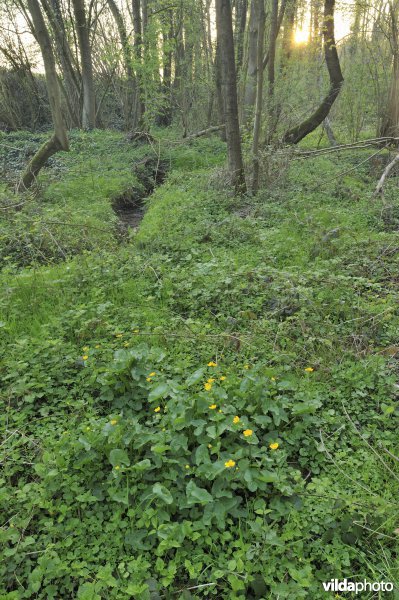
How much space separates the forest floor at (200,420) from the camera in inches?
73.8

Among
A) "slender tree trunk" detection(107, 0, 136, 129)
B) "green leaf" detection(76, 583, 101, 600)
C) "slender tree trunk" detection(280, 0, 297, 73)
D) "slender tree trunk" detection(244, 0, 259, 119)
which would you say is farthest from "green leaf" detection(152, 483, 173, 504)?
"slender tree trunk" detection(107, 0, 136, 129)

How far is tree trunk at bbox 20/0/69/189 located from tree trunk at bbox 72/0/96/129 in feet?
25.8

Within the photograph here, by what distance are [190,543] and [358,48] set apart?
17.5 m

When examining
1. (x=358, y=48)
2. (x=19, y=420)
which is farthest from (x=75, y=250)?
(x=358, y=48)

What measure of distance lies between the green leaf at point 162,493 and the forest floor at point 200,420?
15 mm

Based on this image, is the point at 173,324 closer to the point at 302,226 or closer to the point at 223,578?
the point at 223,578

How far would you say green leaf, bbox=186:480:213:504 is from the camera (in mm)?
1998

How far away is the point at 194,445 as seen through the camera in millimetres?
2396

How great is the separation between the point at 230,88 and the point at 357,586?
296 inches

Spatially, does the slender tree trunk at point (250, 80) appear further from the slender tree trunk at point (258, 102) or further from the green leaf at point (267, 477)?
the green leaf at point (267, 477)

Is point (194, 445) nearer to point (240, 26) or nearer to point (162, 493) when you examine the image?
point (162, 493)

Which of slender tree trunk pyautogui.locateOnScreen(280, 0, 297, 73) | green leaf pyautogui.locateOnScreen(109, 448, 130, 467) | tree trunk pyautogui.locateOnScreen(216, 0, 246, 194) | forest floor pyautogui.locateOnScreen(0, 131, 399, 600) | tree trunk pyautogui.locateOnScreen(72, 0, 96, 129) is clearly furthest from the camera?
tree trunk pyautogui.locateOnScreen(72, 0, 96, 129)

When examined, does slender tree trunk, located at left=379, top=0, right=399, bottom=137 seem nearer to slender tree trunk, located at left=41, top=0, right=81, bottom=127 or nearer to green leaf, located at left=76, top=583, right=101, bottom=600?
green leaf, located at left=76, top=583, right=101, bottom=600

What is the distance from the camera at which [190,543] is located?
1951mm
